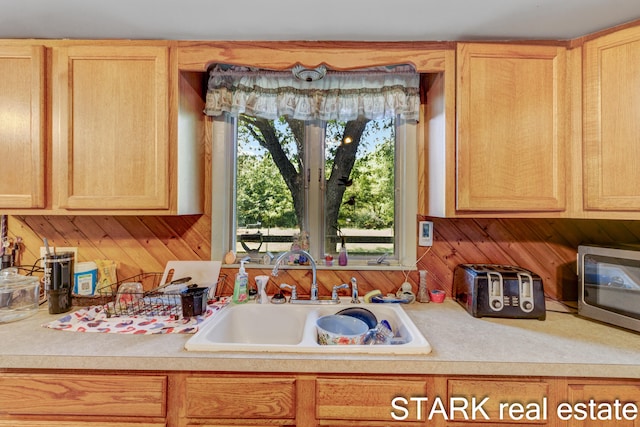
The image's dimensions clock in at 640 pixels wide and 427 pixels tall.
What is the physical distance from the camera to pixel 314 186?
1754mm

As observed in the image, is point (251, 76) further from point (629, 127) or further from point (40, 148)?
point (629, 127)

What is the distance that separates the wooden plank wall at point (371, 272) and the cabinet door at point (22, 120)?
38 cm

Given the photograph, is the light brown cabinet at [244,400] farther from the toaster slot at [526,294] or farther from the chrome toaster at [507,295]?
the toaster slot at [526,294]

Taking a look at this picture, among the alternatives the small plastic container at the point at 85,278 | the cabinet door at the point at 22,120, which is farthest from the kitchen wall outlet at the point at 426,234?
the cabinet door at the point at 22,120

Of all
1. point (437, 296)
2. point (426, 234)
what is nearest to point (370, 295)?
point (437, 296)

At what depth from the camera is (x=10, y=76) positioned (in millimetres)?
1331

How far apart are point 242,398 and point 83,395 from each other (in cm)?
54

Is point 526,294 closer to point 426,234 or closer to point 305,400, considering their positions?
point 426,234

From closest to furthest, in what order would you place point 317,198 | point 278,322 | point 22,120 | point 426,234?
point 22,120
point 278,322
point 426,234
point 317,198

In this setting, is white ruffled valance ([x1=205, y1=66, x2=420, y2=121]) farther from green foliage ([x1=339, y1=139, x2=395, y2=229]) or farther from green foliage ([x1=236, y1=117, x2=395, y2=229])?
green foliage ([x1=339, y1=139, x2=395, y2=229])

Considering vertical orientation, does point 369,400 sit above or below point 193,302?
below

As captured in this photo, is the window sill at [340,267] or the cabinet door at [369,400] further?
the window sill at [340,267]

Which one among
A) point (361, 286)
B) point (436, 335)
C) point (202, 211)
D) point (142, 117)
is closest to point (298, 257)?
point (361, 286)

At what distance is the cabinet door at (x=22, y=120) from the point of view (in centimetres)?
132
